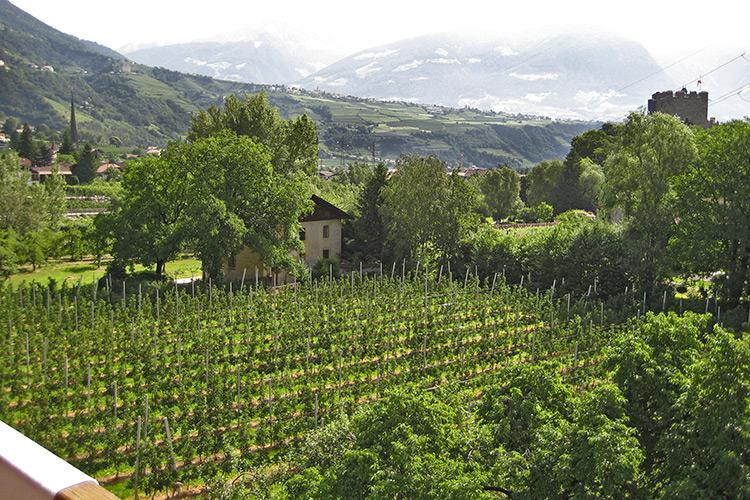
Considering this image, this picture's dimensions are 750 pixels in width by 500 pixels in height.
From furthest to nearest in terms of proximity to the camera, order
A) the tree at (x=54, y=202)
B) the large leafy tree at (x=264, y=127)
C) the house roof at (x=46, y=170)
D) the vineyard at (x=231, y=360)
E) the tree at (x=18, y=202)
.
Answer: the house roof at (x=46, y=170), the tree at (x=54, y=202), the large leafy tree at (x=264, y=127), the tree at (x=18, y=202), the vineyard at (x=231, y=360)

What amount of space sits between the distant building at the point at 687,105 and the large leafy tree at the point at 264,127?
42.7 metres

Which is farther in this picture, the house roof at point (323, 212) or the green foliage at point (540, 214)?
the green foliage at point (540, 214)

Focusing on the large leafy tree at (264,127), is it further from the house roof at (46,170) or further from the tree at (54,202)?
the house roof at (46,170)

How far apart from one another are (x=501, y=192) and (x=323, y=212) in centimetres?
Answer: 2844

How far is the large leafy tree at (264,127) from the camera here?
42281mm

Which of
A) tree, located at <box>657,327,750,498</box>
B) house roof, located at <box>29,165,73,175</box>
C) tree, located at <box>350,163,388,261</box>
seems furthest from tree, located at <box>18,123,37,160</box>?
tree, located at <box>657,327,750,498</box>

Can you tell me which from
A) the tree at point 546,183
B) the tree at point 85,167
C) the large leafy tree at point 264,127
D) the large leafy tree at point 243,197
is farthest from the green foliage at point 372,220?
the tree at point 85,167

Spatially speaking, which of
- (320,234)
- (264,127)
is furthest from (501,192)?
(320,234)

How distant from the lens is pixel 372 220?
39406mm

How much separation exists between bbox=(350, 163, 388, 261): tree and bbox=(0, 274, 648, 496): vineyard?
876 centimetres

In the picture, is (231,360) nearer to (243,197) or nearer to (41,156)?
(243,197)

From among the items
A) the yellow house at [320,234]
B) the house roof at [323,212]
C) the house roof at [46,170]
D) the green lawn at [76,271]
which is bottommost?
the green lawn at [76,271]

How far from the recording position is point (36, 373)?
18469 millimetres

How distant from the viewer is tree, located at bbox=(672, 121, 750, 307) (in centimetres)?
2842
